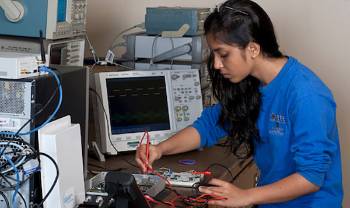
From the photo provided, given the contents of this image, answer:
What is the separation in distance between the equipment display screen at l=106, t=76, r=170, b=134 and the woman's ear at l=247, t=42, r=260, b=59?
562 millimetres

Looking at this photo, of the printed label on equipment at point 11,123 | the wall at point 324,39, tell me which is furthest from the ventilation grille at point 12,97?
the wall at point 324,39

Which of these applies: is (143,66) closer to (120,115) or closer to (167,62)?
(167,62)

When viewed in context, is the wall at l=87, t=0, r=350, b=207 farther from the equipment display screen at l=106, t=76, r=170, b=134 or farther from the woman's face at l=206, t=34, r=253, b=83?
the woman's face at l=206, t=34, r=253, b=83

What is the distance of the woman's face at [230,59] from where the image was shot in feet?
5.48

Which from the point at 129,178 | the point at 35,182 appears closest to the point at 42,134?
the point at 35,182

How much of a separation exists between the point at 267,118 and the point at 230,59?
0.26m

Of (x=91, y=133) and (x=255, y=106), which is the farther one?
(x=91, y=133)

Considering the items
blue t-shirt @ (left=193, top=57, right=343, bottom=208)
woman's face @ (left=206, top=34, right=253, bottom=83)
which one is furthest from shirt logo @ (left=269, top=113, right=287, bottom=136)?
woman's face @ (left=206, top=34, right=253, bottom=83)

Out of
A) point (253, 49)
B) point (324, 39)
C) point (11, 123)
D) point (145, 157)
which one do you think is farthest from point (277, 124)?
point (324, 39)

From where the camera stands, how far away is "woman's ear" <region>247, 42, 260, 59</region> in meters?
1.67

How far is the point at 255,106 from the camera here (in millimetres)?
1831

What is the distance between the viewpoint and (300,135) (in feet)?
5.21

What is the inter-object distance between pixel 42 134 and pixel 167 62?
1.11m

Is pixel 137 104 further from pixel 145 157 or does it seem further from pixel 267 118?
pixel 267 118
